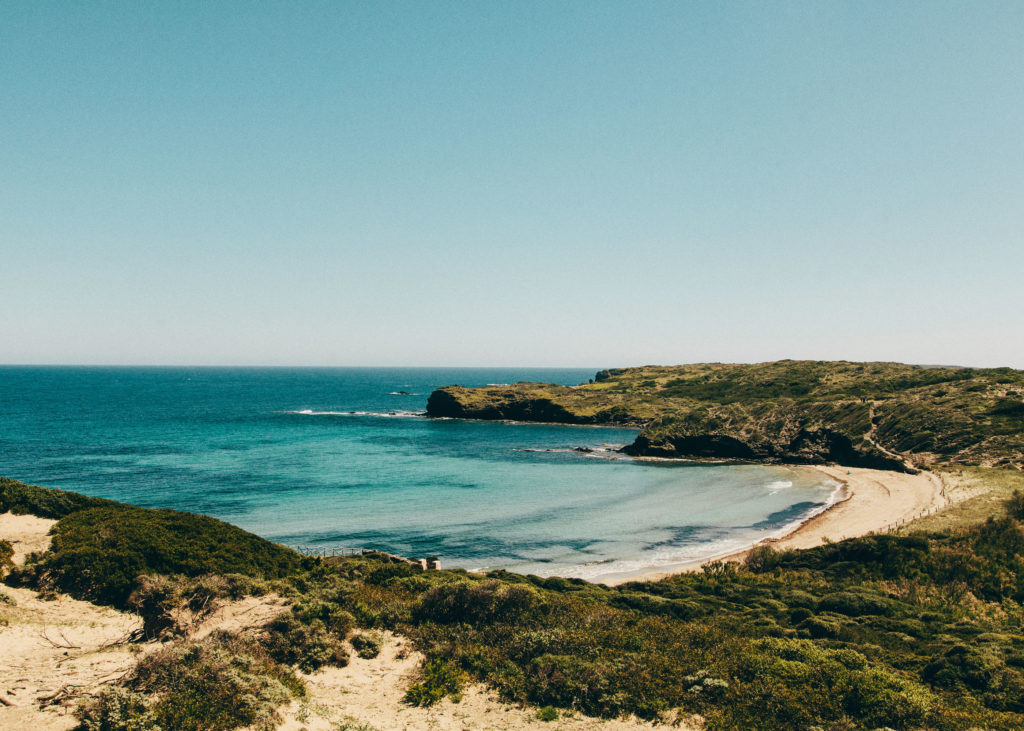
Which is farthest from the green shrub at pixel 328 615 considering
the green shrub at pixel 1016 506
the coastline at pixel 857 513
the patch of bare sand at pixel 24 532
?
the green shrub at pixel 1016 506

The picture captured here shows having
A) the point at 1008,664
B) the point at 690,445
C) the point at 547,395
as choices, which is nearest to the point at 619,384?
the point at 547,395

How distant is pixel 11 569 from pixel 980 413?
93.5 m

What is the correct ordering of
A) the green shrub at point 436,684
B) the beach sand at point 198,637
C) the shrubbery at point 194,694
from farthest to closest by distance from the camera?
the green shrub at point 436,684
the beach sand at point 198,637
the shrubbery at point 194,694

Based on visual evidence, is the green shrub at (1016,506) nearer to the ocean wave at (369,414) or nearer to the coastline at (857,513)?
the coastline at (857,513)

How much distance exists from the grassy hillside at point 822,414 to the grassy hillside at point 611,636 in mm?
46442

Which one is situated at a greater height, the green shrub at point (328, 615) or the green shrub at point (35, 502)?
the green shrub at point (35, 502)

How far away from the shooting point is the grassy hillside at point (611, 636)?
43.3 feet

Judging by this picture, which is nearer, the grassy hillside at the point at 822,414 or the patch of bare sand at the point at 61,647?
the patch of bare sand at the point at 61,647

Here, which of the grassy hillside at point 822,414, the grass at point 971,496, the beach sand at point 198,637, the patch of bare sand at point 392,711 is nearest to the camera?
the beach sand at point 198,637

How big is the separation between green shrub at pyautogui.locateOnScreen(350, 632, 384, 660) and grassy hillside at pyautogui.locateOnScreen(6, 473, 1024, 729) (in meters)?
0.08

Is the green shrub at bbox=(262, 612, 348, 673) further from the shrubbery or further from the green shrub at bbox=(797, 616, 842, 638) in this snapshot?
the green shrub at bbox=(797, 616, 842, 638)

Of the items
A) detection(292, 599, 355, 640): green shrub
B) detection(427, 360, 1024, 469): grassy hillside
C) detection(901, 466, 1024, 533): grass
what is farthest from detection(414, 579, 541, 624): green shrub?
detection(427, 360, 1024, 469): grassy hillside

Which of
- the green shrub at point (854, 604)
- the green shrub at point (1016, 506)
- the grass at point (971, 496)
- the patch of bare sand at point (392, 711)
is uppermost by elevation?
the patch of bare sand at point (392, 711)

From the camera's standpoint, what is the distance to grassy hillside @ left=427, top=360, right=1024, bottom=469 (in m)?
67.4
